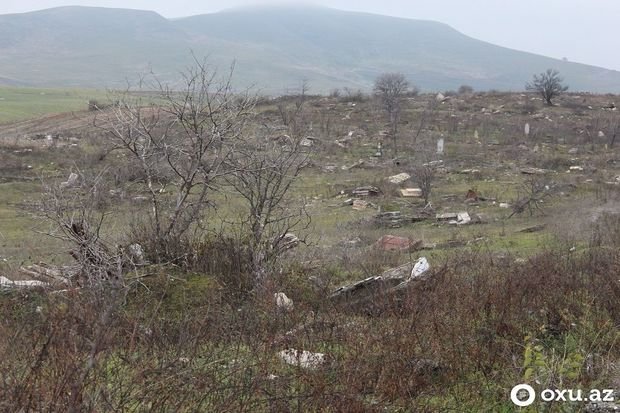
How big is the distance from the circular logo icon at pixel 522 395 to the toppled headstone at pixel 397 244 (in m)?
7.69

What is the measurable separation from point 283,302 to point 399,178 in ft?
52.2

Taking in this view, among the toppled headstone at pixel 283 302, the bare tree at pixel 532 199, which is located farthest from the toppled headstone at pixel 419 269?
the bare tree at pixel 532 199

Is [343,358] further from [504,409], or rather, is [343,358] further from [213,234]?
[213,234]

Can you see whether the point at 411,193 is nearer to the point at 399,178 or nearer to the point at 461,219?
the point at 399,178

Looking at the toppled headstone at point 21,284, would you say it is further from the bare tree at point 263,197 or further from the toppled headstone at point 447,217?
the toppled headstone at point 447,217

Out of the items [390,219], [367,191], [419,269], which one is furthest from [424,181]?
[419,269]

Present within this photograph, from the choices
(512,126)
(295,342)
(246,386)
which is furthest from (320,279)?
(512,126)

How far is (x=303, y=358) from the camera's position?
470 centimetres

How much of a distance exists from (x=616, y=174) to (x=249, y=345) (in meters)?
21.4

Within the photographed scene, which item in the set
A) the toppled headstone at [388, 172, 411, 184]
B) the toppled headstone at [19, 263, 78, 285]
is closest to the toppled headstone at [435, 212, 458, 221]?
the toppled headstone at [388, 172, 411, 184]

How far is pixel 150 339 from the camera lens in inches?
193

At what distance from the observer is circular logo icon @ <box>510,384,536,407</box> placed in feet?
11.9

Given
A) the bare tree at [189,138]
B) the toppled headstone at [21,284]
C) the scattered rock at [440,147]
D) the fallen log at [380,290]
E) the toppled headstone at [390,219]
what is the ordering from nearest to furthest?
the fallen log at [380,290] < the toppled headstone at [21,284] < the bare tree at [189,138] < the toppled headstone at [390,219] < the scattered rock at [440,147]

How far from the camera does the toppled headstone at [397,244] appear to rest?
11695mm
